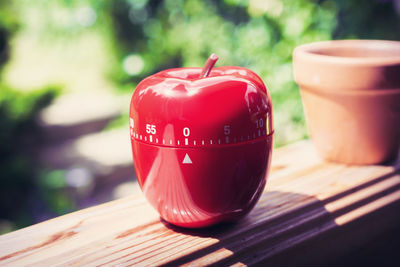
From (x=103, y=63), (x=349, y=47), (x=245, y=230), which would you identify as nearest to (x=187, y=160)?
(x=245, y=230)

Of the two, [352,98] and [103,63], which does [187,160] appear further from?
[103,63]

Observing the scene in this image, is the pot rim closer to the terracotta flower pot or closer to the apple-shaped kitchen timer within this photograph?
the terracotta flower pot

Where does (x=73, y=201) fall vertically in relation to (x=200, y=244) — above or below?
below

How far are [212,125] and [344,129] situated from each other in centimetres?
43

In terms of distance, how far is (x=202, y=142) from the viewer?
0.63m

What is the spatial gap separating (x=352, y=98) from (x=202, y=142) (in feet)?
1.39

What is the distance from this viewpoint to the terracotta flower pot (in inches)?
34.5

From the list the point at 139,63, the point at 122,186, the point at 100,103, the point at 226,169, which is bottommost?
the point at 122,186

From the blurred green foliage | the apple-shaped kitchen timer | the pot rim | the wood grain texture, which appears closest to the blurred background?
the blurred green foliage

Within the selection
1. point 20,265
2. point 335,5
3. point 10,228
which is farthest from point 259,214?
point 10,228

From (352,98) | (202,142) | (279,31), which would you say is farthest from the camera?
(279,31)

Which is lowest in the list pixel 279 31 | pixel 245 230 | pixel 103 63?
pixel 103 63

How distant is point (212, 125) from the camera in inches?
24.6

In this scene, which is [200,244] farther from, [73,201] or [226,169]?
[73,201]
